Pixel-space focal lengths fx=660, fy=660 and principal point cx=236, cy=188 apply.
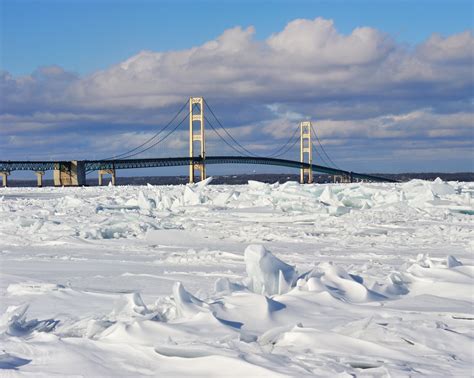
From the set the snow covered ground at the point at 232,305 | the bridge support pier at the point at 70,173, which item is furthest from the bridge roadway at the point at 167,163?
the snow covered ground at the point at 232,305

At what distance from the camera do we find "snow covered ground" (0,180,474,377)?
2.12 meters

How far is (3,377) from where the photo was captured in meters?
2.02

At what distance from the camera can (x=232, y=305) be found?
8.95 ft

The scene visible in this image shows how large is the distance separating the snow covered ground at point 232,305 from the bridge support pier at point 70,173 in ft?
98.5

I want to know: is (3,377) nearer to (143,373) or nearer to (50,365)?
(50,365)

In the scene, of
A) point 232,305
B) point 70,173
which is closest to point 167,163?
point 70,173

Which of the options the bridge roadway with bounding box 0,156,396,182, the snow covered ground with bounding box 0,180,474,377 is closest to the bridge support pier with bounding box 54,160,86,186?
the bridge roadway with bounding box 0,156,396,182

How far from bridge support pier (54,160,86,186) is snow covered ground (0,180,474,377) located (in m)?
30.0

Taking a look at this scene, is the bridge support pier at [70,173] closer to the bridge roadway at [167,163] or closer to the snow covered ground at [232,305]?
the bridge roadway at [167,163]

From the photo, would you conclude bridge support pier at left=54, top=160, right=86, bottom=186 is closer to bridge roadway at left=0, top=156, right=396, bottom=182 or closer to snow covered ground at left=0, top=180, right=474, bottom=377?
bridge roadway at left=0, top=156, right=396, bottom=182

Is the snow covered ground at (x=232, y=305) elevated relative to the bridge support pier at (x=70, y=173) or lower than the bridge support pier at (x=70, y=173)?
elevated

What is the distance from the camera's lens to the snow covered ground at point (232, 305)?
6.97ft

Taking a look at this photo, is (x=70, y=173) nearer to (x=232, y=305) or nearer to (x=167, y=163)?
(x=167, y=163)

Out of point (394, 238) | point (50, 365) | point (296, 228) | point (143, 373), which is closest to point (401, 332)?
point (143, 373)
